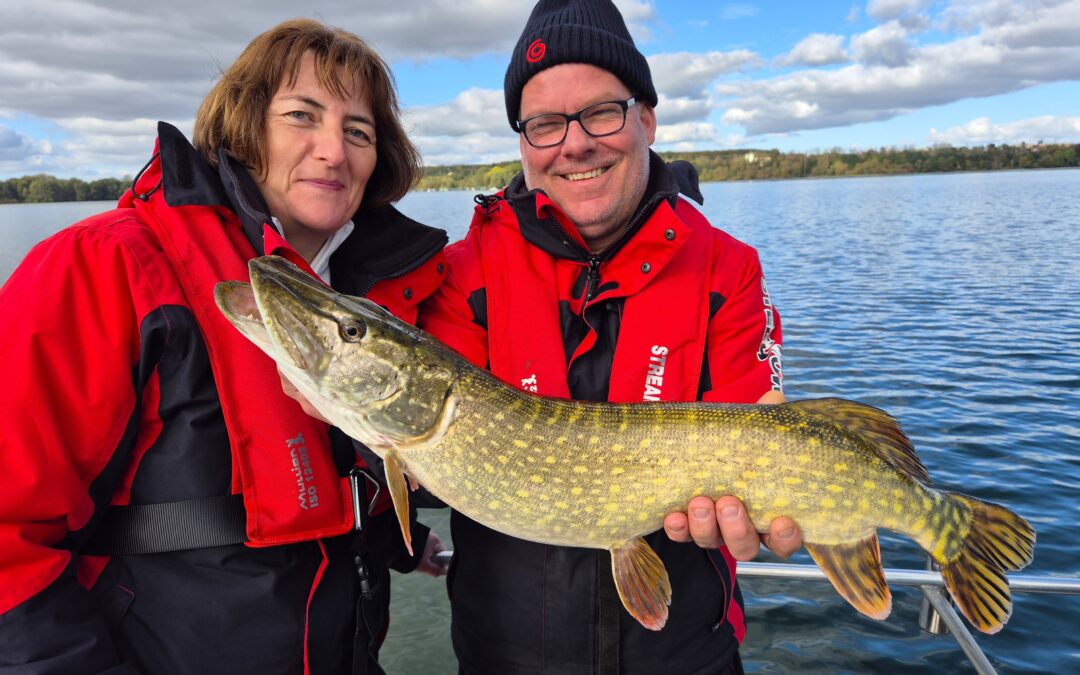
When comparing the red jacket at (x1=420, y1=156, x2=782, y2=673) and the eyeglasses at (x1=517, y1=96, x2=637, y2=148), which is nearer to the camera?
the red jacket at (x1=420, y1=156, x2=782, y2=673)

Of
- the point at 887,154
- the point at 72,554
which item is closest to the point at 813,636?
the point at 72,554

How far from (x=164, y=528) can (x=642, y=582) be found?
1475 mm

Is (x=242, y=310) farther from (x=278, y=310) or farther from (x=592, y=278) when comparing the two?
(x=592, y=278)

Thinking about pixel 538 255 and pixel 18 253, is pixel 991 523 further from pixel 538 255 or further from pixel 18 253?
pixel 18 253

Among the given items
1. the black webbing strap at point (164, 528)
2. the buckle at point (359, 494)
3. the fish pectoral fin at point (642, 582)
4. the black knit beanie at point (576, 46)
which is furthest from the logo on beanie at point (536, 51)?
the black webbing strap at point (164, 528)

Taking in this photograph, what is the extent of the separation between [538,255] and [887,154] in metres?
129

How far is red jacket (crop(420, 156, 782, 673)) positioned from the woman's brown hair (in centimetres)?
79

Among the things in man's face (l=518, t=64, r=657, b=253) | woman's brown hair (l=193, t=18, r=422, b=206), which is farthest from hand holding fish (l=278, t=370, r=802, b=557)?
man's face (l=518, t=64, r=657, b=253)

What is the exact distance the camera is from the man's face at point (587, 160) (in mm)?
2682

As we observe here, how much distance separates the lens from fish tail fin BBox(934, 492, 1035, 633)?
2.30 metres

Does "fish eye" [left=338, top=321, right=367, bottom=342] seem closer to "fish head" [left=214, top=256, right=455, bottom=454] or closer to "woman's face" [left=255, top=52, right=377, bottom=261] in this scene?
"fish head" [left=214, top=256, right=455, bottom=454]

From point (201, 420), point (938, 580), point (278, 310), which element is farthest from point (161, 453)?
point (938, 580)

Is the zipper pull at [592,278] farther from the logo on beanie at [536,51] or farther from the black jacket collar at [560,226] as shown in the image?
the logo on beanie at [536,51]

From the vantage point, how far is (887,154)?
11344 cm
